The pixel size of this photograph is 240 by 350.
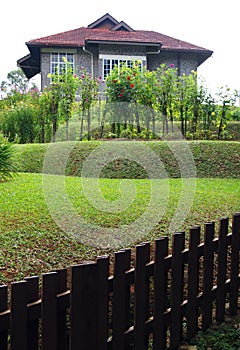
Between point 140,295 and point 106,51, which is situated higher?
point 106,51

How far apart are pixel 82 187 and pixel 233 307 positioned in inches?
150

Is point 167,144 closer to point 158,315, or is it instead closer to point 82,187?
point 82,187

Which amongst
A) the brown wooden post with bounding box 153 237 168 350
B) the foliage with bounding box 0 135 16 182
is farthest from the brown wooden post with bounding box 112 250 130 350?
the foliage with bounding box 0 135 16 182

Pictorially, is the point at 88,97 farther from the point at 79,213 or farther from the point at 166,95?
the point at 79,213

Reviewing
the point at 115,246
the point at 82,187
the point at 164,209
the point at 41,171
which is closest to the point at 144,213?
the point at 164,209

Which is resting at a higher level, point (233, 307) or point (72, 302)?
point (72, 302)

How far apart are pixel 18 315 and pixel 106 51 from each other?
23.3m

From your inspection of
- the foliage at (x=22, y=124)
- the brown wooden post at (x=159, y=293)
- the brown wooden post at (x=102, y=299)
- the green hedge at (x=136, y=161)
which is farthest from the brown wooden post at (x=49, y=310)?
the foliage at (x=22, y=124)

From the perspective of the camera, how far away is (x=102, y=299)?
2.92 meters

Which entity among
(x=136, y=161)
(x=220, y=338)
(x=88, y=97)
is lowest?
(x=220, y=338)

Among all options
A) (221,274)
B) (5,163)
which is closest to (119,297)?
(221,274)

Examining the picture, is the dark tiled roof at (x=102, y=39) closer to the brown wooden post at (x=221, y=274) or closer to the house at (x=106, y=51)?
the house at (x=106, y=51)

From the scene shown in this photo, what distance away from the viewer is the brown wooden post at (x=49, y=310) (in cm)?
259

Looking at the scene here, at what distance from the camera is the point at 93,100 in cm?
1495
